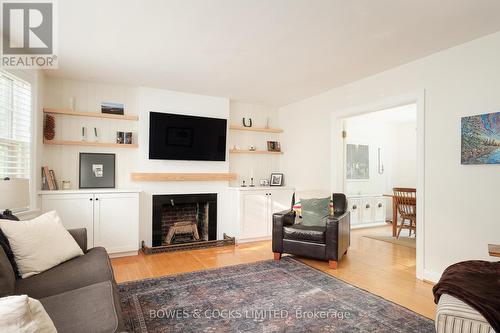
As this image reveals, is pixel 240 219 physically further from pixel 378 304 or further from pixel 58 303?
pixel 58 303

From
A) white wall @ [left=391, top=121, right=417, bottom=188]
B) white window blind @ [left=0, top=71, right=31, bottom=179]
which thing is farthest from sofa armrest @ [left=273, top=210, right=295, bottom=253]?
white wall @ [left=391, top=121, right=417, bottom=188]

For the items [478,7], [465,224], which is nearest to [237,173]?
[465,224]

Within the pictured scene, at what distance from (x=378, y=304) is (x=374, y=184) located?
463 centimetres

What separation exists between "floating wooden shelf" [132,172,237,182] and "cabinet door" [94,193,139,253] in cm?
30

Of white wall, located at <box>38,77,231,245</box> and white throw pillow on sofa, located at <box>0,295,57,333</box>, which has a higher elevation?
white wall, located at <box>38,77,231,245</box>

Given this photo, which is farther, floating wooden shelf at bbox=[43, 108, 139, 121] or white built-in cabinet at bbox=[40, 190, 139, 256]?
floating wooden shelf at bbox=[43, 108, 139, 121]

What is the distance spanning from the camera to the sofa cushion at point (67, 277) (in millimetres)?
1741

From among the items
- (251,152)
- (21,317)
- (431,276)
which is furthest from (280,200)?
(21,317)

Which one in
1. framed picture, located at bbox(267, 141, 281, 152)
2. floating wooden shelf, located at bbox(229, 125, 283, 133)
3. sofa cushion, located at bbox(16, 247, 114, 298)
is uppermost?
floating wooden shelf, located at bbox(229, 125, 283, 133)

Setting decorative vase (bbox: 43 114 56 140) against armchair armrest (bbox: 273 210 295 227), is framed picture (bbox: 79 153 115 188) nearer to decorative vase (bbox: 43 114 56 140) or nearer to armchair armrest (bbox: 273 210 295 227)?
decorative vase (bbox: 43 114 56 140)

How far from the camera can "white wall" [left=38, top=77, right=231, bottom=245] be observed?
159 inches

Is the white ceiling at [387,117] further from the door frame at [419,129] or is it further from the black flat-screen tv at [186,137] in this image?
the black flat-screen tv at [186,137]

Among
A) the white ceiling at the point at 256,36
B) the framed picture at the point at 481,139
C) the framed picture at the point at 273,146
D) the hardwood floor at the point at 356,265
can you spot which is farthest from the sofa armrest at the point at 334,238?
the framed picture at the point at 273,146

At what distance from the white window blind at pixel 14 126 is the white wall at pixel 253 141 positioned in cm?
290
